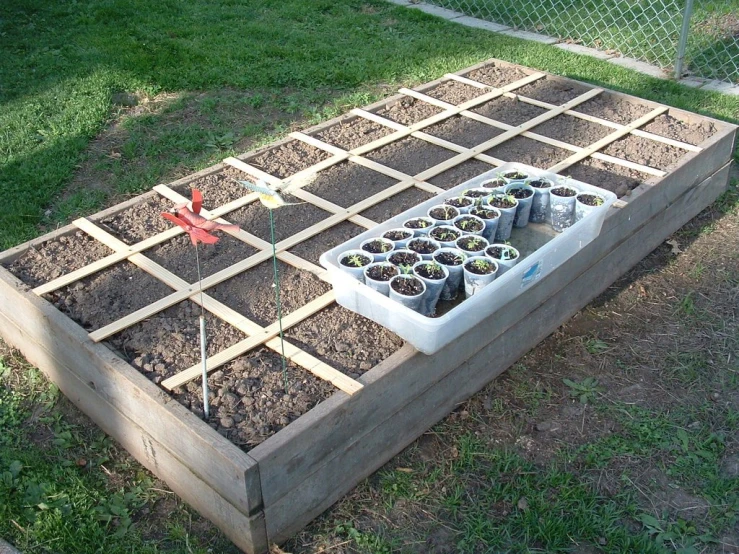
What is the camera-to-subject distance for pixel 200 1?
7.64 m

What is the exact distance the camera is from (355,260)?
124 inches

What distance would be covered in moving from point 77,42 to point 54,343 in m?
4.29

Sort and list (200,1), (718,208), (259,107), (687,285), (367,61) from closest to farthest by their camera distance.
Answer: (687,285), (718,208), (259,107), (367,61), (200,1)

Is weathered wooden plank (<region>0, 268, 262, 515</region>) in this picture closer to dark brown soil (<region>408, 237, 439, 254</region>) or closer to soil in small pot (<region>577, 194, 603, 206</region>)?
dark brown soil (<region>408, 237, 439, 254</region>)

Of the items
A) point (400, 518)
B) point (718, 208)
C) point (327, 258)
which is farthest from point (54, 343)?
point (718, 208)

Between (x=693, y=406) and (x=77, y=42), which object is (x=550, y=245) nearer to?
(x=693, y=406)

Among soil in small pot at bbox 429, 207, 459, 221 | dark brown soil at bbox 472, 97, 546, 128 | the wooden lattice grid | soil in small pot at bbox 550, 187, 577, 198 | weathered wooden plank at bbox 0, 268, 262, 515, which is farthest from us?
dark brown soil at bbox 472, 97, 546, 128

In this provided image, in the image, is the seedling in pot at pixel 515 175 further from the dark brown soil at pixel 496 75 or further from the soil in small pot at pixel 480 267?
the dark brown soil at pixel 496 75

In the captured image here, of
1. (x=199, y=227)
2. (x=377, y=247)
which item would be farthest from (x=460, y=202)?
(x=199, y=227)

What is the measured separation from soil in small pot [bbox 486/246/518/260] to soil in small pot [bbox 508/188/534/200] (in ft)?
1.51

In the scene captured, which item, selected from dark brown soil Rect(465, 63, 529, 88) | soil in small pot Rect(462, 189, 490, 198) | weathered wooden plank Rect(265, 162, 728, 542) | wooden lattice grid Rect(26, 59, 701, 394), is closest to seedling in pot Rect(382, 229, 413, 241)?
wooden lattice grid Rect(26, 59, 701, 394)

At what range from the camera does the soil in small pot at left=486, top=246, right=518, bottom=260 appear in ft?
10.6

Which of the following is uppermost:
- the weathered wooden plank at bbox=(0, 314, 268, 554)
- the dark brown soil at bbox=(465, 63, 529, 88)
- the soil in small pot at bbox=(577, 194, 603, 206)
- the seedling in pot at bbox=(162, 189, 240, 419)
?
the seedling in pot at bbox=(162, 189, 240, 419)

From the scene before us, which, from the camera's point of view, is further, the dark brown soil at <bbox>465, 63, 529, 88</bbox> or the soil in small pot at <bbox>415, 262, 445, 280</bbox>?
the dark brown soil at <bbox>465, 63, 529, 88</bbox>
